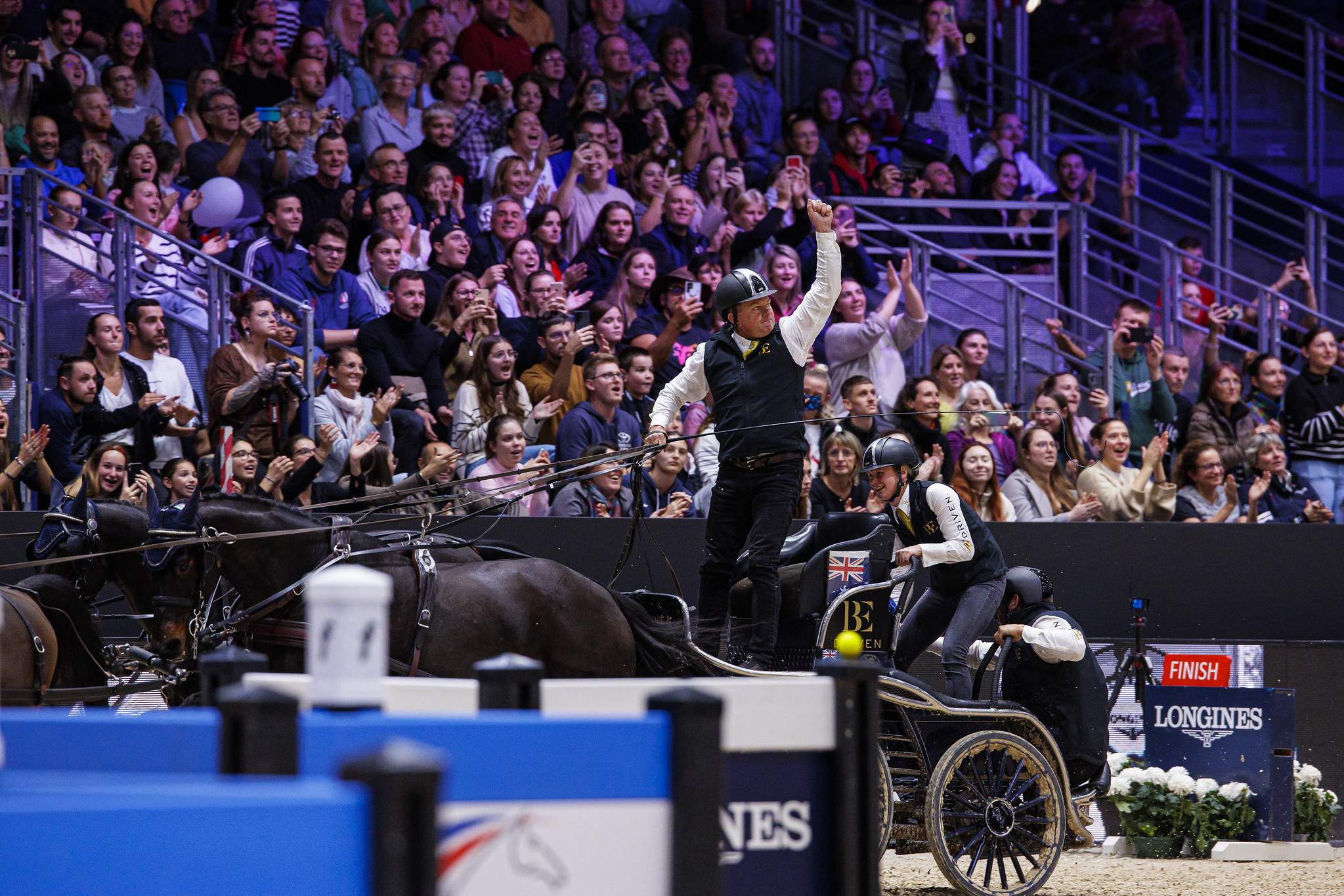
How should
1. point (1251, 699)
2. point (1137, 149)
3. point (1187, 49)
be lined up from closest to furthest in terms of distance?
point (1251, 699) < point (1137, 149) < point (1187, 49)

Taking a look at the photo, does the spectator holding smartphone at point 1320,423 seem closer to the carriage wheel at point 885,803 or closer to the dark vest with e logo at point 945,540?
the dark vest with e logo at point 945,540

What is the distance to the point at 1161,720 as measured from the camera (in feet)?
30.2

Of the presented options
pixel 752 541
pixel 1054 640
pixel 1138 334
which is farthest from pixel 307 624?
pixel 1138 334

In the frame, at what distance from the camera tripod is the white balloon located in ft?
22.5

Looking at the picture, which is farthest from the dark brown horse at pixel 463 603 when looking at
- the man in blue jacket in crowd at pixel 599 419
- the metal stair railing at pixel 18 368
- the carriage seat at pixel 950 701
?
the metal stair railing at pixel 18 368

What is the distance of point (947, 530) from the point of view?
7.28 meters

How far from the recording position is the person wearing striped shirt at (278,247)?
10.5 meters

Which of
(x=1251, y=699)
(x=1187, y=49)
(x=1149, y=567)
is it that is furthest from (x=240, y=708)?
(x=1187, y=49)

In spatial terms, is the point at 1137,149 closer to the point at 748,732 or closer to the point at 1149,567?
the point at 1149,567

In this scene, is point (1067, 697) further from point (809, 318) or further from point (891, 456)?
point (809, 318)

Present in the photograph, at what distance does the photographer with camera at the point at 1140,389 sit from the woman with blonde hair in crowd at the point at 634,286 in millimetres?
3640

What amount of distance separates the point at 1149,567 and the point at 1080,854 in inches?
78.0

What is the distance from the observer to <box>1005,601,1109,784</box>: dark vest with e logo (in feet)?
24.6

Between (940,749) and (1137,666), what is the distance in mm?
3110
